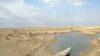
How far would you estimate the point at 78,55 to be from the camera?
34.2 metres

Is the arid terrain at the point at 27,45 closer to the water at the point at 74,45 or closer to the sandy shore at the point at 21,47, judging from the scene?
the sandy shore at the point at 21,47

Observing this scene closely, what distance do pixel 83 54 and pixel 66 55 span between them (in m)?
3.81

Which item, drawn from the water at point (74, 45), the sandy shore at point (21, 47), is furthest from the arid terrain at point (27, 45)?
the water at point (74, 45)

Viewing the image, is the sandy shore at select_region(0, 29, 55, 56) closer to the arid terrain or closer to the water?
the arid terrain

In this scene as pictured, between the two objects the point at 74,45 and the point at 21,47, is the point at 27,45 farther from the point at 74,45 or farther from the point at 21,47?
the point at 74,45

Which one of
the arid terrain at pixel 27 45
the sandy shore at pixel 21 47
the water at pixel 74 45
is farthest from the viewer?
the water at pixel 74 45

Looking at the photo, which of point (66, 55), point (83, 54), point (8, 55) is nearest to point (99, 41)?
point (83, 54)

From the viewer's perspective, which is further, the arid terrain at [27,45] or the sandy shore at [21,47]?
the arid terrain at [27,45]

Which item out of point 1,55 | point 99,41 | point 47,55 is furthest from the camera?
point 99,41

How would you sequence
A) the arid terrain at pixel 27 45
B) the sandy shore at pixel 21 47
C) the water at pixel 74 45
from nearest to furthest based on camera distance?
the sandy shore at pixel 21 47
the arid terrain at pixel 27 45
the water at pixel 74 45

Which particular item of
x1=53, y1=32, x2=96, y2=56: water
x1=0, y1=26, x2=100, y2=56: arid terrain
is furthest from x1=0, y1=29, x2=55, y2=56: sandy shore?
x1=53, y1=32, x2=96, y2=56: water

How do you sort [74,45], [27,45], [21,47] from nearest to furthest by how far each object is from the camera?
[21,47] → [27,45] → [74,45]

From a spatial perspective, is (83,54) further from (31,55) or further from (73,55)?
(31,55)

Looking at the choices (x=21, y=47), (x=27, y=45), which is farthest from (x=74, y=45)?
(x=21, y=47)
